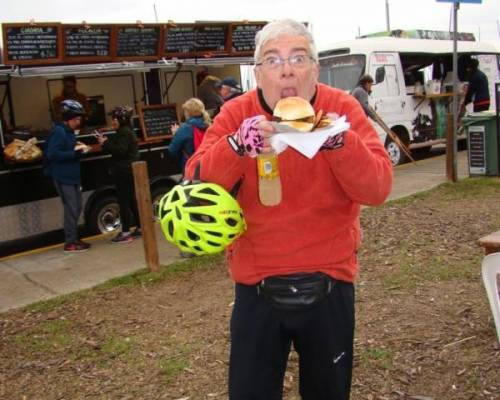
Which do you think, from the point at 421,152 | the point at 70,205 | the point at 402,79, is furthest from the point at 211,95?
the point at 421,152

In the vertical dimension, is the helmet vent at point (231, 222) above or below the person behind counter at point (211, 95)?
below

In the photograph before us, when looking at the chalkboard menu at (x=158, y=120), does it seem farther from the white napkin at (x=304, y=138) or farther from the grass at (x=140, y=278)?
the white napkin at (x=304, y=138)

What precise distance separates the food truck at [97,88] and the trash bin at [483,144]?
12.5 ft

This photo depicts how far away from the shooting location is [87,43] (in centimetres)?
743

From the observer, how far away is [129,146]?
7.46 metres

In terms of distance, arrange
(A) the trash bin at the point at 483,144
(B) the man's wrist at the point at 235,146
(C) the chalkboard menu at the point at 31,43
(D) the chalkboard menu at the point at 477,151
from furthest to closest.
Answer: (D) the chalkboard menu at the point at 477,151 → (A) the trash bin at the point at 483,144 → (C) the chalkboard menu at the point at 31,43 → (B) the man's wrist at the point at 235,146

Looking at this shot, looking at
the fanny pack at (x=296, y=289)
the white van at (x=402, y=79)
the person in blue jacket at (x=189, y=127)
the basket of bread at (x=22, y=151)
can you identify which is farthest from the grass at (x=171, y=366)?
the white van at (x=402, y=79)

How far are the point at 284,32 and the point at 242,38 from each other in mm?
7338

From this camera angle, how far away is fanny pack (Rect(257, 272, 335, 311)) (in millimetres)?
2146

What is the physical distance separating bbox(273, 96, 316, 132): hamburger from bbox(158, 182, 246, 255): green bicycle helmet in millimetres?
341

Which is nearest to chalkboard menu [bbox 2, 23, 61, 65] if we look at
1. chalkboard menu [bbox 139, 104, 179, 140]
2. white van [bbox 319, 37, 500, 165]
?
chalkboard menu [bbox 139, 104, 179, 140]

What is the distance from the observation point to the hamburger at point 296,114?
1.82 meters

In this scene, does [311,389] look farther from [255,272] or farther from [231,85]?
[231,85]

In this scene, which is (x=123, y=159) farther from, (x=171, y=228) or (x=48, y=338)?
(x=171, y=228)
